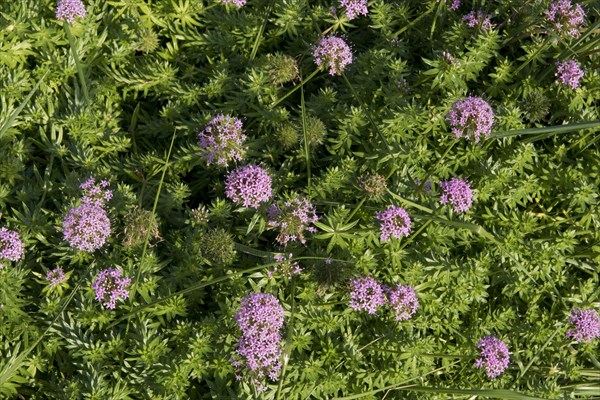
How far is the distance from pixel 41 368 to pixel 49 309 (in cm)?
44

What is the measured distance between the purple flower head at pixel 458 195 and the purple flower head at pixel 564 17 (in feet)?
5.16

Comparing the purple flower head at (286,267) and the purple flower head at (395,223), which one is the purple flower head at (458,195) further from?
the purple flower head at (286,267)

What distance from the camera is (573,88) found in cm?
520

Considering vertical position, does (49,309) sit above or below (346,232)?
below

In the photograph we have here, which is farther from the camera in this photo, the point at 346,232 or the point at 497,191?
the point at 497,191

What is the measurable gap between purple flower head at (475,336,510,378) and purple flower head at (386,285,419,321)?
24.2 inches

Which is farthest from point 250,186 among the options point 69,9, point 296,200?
point 69,9

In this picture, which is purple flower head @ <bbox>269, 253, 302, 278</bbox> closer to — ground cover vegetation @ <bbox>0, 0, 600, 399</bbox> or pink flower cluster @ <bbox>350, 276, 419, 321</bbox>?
ground cover vegetation @ <bbox>0, 0, 600, 399</bbox>

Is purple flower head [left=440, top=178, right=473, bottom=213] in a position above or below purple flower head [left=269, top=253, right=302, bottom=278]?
above

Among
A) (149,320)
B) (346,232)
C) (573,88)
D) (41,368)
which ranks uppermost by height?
(573,88)

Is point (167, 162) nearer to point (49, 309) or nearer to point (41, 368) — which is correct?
→ point (49, 309)

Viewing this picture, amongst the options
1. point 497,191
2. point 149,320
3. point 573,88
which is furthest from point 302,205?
point 573,88

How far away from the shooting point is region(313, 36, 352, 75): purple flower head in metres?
4.91

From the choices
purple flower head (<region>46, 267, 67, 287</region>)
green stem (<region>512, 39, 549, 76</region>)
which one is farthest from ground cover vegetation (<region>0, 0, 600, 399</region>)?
green stem (<region>512, 39, 549, 76</region>)
